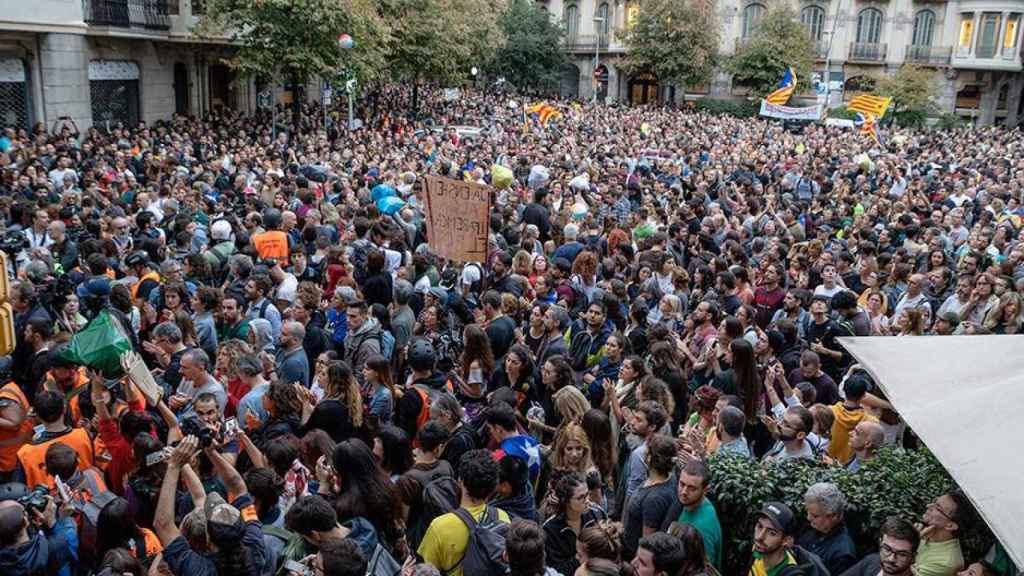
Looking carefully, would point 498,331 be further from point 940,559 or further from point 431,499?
point 940,559

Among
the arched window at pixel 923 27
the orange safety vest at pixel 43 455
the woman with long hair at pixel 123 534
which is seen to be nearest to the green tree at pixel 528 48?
the arched window at pixel 923 27

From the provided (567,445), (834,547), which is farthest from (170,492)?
(834,547)

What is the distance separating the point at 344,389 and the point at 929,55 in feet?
174

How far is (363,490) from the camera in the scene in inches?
177

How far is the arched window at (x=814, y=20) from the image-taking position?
52625mm

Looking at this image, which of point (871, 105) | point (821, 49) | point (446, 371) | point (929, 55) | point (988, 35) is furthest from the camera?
point (821, 49)

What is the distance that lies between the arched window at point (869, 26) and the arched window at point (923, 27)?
1.92 metres

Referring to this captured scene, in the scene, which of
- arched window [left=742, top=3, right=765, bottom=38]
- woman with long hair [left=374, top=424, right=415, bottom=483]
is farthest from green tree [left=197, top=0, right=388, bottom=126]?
arched window [left=742, top=3, right=765, bottom=38]

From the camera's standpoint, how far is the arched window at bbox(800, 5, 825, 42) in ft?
173

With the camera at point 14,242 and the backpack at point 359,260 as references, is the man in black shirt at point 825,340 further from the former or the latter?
the camera at point 14,242

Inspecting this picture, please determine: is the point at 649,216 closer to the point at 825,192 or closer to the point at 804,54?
the point at 825,192

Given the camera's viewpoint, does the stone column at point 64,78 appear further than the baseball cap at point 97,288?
Yes

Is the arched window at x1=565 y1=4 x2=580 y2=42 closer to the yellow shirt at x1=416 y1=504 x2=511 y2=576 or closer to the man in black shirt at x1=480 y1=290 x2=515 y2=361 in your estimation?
the man in black shirt at x1=480 y1=290 x2=515 y2=361

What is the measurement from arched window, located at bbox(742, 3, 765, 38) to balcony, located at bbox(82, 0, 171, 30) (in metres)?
37.4
